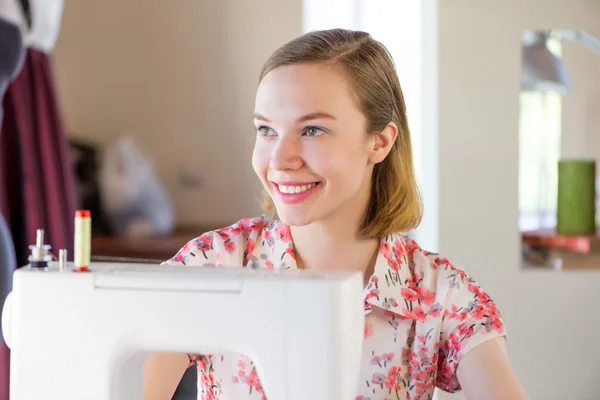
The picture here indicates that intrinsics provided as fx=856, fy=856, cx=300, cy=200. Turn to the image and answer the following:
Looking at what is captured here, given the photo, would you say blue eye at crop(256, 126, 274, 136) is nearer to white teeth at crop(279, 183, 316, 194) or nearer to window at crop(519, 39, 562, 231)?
white teeth at crop(279, 183, 316, 194)

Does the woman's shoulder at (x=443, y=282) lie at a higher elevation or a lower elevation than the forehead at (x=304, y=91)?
lower

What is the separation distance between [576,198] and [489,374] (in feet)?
2.94

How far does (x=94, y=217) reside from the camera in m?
3.21

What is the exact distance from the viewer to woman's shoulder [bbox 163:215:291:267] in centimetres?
121

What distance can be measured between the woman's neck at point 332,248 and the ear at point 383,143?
0.10 m

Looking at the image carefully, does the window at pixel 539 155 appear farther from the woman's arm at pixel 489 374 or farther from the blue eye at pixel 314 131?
the blue eye at pixel 314 131

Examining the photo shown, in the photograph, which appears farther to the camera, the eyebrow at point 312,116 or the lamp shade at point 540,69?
the lamp shade at point 540,69

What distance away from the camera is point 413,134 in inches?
108

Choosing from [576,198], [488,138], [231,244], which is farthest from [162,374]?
[576,198]

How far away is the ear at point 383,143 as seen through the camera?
47.1 inches

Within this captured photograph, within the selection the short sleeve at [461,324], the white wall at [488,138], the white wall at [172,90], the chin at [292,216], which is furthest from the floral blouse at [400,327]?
the white wall at [172,90]

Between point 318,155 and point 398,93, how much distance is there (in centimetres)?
22

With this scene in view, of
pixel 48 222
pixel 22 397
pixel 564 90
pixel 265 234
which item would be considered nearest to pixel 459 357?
pixel 265 234

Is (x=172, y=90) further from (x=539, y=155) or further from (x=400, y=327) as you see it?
(x=400, y=327)
